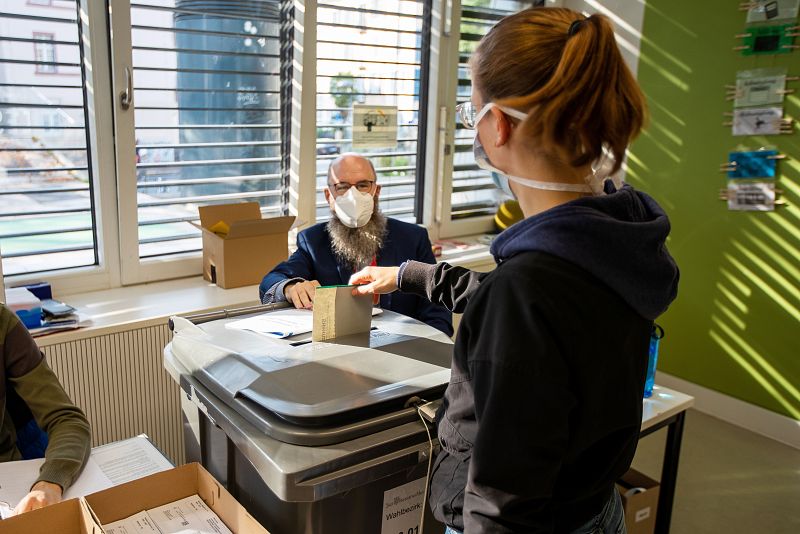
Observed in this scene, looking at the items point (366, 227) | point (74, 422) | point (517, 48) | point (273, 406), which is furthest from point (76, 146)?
point (517, 48)

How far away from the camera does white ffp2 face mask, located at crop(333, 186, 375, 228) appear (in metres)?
2.35

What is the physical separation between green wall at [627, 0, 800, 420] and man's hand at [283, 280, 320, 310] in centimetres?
221

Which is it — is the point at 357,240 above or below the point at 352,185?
below

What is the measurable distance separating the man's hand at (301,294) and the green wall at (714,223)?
2.21 metres

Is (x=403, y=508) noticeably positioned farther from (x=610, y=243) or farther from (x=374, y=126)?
(x=374, y=126)

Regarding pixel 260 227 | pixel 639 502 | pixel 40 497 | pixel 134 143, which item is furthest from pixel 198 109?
pixel 639 502

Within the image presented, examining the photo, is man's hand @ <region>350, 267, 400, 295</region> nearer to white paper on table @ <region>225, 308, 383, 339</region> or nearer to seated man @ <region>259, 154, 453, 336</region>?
white paper on table @ <region>225, 308, 383, 339</region>

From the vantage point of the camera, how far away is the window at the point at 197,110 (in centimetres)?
268

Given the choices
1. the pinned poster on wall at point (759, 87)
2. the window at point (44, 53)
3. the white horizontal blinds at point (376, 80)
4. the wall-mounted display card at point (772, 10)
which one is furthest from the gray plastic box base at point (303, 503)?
the wall-mounted display card at point (772, 10)

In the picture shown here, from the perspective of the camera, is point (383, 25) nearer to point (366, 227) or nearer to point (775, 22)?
point (366, 227)

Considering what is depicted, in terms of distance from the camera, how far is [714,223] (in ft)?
11.2

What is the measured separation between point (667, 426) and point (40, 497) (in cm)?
169

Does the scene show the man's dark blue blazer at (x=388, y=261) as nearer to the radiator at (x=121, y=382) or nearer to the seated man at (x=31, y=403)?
the radiator at (x=121, y=382)

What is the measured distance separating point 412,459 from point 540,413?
1.41 feet
